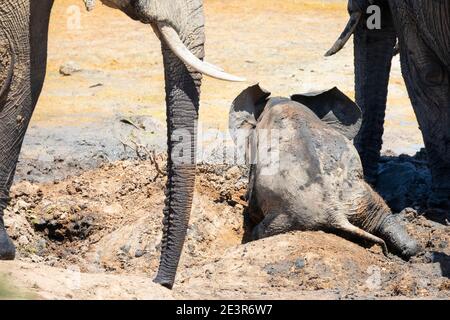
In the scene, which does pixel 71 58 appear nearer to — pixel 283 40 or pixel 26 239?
pixel 283 40

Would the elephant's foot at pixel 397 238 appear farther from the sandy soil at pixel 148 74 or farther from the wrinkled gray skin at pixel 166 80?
the sandy soil at pixel 148 74

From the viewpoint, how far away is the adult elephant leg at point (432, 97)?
29.7 ft

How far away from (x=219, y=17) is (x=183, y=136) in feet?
30.9

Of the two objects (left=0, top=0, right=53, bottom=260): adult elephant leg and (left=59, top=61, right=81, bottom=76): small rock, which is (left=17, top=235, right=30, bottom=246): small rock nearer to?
(left=0, top=0, right=53, bottom=260): adult elephant leg

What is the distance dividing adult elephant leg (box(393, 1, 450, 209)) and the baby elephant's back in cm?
73

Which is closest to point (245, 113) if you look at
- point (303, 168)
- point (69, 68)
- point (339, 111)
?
point (339, 111)

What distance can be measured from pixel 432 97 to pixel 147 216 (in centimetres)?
194

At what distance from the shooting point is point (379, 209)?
8.49m

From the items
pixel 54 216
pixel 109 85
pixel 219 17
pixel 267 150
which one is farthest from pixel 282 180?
pixel 219 17

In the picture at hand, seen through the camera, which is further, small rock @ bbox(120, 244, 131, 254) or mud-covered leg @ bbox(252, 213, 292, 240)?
small rock @ bbox(120, 244, 131, 254)

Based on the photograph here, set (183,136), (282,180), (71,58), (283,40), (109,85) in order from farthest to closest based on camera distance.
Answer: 1. (283,40)
2. (71,58)
3. (109,85)
4. (282,180)
5. (183,136)

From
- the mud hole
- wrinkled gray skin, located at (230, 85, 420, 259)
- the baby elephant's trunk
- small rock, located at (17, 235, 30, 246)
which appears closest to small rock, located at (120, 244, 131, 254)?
the mud hole

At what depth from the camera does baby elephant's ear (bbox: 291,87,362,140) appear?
9047 millimetres

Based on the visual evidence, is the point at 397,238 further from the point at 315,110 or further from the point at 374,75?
the point at 374,75
